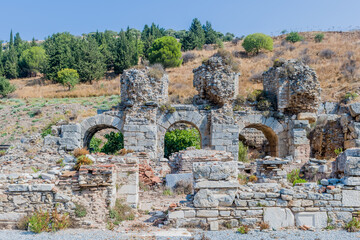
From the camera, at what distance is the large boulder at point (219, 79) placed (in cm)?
1545

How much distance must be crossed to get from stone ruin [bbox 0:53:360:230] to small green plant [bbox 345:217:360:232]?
0.56ft

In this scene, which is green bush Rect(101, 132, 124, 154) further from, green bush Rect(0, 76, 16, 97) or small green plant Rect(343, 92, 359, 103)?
green bush Rect(0, 76, 16, 97)

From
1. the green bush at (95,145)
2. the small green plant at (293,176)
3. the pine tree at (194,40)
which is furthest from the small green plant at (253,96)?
the pine tree at (194,40)

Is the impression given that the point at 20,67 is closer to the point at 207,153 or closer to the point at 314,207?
the point at 207,153

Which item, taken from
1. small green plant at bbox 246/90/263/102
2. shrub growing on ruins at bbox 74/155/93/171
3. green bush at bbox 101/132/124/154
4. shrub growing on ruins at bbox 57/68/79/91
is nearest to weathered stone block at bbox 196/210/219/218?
shrub growing on ruins at bbox 74/155/93/171

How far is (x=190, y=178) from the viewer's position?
1040 centimetres

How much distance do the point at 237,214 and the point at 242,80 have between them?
26680mm

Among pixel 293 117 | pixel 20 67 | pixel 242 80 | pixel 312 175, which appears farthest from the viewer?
pixel 20 67

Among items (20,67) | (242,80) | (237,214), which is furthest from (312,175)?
(20,67)

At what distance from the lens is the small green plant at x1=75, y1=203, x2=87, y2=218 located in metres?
6.49

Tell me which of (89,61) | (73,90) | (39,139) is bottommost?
(39,139)

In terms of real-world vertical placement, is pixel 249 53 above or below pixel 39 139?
above

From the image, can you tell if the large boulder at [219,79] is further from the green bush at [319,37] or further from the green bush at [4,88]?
the green bush at [319,37]

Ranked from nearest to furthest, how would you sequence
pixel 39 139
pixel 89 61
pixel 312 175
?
1. pixel 312 175
2. pixel 39 139
3. pixel 89 61
